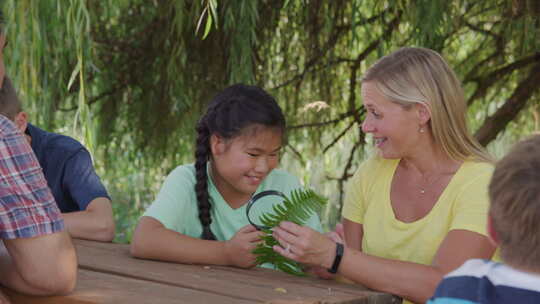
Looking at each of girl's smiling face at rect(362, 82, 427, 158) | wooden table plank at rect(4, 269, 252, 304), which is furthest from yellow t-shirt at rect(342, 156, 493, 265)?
wooden table plank at rect(4, 269, 252, 304)

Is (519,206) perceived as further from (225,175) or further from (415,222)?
(225,175)

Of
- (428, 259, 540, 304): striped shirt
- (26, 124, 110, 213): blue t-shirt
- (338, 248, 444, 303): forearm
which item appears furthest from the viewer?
(26, 124, 110, 213): blue t-shirt

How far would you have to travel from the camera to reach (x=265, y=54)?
4.10 metres

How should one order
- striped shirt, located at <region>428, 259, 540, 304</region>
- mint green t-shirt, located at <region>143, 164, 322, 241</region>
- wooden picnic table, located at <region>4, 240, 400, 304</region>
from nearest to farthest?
striped shirt, located at <region>428, 259, 540, 304</region>
wooden picnic table, located at <region>4, 240, 400, 304</region>
mint green t-shirt, located at <region>143, 164, 322, 241</region>

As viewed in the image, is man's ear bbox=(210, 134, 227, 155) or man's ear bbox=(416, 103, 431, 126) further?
man's ear bbox=(210, 134, 227, 155)

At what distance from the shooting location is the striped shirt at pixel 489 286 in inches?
52.7

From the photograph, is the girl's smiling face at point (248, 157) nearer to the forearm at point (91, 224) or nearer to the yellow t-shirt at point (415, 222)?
the yellow t-shirt at point (415, 222)

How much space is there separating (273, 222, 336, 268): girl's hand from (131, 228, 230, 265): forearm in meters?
0.23

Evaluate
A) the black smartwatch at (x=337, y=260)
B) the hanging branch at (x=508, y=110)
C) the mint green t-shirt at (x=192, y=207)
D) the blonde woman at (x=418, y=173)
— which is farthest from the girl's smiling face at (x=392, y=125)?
the hanging branch at (x=508, y=110)

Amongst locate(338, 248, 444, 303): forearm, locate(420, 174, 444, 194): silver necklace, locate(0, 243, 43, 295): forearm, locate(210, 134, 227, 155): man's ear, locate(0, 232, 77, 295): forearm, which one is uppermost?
locate(210, 134, 227, 155): man's ear

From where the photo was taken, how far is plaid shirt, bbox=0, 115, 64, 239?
165cm

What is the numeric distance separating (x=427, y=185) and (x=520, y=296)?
1.02 metres

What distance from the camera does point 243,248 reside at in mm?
2186

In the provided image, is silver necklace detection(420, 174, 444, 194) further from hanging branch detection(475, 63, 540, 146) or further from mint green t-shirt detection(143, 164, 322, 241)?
hanging branch detection(475, 63, 540, 146)
